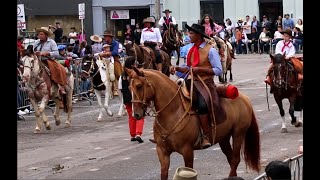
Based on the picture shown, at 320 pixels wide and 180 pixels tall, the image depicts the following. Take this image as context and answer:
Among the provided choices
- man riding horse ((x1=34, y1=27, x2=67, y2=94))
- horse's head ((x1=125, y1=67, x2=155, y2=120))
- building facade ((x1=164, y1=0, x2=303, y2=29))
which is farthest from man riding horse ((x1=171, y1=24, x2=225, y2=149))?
building facade ((x1=164, y1=0, x2=303, y2=29))

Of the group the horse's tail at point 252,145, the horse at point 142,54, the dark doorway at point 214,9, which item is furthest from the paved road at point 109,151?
the dark doorway at point 214,9

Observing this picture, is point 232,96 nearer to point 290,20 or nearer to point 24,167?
point 24,167

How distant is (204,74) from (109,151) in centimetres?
498

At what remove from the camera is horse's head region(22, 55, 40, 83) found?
19.8 metres

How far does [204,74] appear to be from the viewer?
1237 centimetres

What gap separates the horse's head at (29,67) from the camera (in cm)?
1981

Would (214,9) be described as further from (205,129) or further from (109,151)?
(205,129)

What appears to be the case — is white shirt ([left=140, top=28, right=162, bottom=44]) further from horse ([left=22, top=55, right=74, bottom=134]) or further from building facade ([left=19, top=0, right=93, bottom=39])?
building facade ([left=19, top=0, right=93, bottom=39])

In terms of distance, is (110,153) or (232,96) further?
(110,153)

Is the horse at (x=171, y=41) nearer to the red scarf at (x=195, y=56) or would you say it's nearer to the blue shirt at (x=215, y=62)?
the red scarf at (x=195, y=56)

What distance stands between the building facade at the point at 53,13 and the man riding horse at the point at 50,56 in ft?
104

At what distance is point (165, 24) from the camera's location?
112 feet
